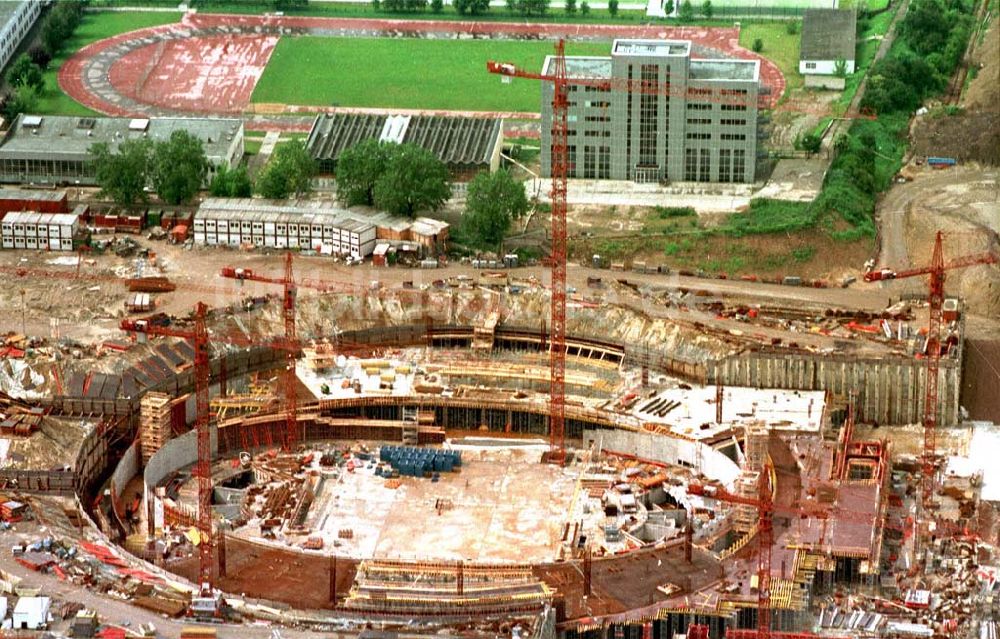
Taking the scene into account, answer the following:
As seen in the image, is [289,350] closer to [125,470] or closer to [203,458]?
[125,470]

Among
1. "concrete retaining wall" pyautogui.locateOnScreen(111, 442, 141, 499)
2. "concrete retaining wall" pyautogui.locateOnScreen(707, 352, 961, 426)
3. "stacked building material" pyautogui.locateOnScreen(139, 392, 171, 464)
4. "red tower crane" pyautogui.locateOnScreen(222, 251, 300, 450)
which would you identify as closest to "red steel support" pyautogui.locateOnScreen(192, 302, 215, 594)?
"stacked building material" pyautogui.locateOnScreen(139, 392, 171, 464)

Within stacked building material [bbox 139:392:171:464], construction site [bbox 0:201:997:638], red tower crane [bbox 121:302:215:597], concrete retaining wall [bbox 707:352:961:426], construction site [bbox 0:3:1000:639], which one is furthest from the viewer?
concrete retaining wall [bbox 707:352:961:426]

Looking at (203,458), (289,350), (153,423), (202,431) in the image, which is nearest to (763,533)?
(203,458)

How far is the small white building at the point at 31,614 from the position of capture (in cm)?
15400

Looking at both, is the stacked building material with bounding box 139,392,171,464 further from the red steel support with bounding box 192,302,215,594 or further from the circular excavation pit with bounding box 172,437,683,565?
the circular excavation pit with bounding box 172,437,683,565

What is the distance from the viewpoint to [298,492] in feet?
584

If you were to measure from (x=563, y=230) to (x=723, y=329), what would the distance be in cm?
1210

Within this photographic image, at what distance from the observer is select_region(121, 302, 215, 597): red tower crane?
548 ft

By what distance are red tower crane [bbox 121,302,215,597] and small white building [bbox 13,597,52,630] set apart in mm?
8553

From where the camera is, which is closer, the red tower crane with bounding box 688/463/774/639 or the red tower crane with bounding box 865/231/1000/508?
the red tower crane with bounding box 688/463/774/639

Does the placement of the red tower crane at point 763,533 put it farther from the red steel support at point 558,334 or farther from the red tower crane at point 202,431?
the red tower crane at point 202,431

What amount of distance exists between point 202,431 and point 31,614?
80.6 feet

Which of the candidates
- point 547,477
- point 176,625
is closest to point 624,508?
point 547,477

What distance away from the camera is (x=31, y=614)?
506 ft
